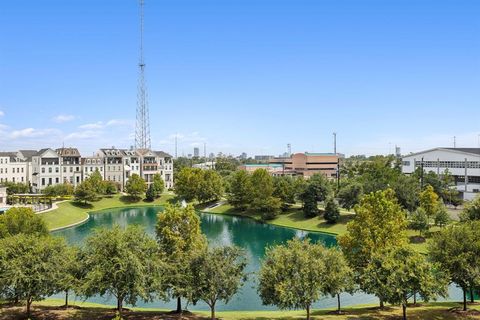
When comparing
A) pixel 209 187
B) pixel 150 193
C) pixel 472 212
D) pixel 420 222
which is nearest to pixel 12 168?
pixel 150 193

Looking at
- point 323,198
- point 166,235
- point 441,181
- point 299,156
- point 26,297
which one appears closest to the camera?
point 26,297

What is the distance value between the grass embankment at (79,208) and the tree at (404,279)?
131ft

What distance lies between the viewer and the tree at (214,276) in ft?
71.9

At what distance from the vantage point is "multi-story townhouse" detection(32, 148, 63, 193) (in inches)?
3593

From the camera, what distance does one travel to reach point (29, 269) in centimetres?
2172

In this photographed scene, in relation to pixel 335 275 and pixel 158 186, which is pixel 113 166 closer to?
pixel 158 186

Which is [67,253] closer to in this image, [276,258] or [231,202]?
[276,258]

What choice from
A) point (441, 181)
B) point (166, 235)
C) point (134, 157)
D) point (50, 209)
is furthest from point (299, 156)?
point (166, 235)

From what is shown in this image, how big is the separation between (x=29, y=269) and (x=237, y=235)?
39020mm

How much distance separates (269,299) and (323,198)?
1818 inches

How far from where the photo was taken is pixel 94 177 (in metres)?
84.1

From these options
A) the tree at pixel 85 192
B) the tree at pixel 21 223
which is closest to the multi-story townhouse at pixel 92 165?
the tree at pixel 85 192

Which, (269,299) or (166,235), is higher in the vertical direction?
(166,235)

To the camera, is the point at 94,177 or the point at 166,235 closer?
the point at 166,235
